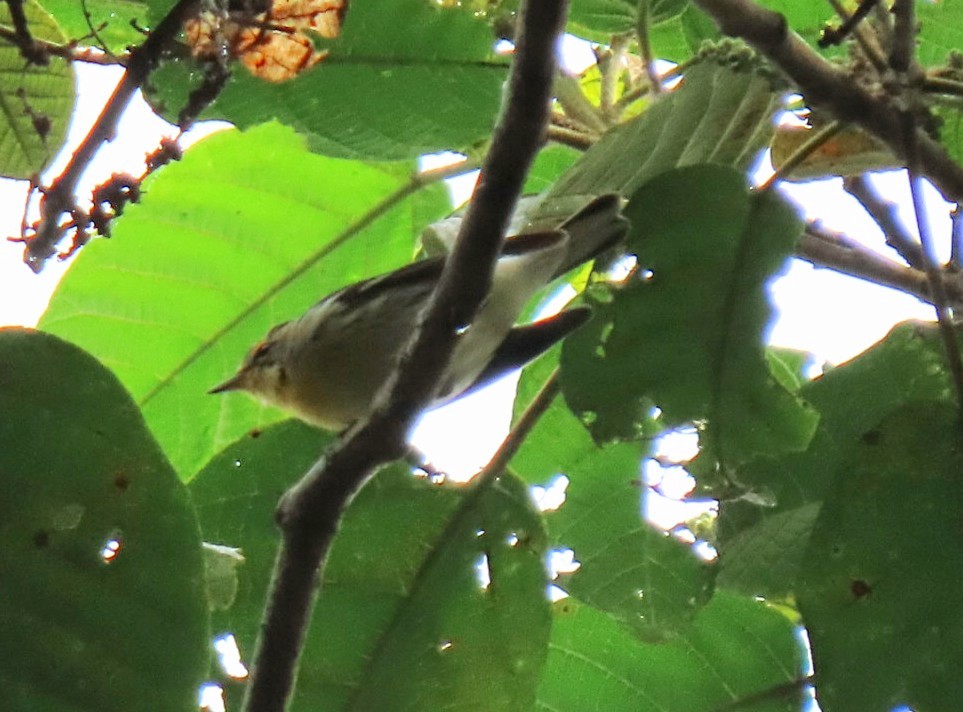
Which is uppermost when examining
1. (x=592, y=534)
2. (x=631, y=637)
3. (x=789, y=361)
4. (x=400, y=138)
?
(x=400, y=138)

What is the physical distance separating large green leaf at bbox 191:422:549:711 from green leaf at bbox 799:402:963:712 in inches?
18.3

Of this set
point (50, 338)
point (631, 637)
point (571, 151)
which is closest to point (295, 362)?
point (571, 151)

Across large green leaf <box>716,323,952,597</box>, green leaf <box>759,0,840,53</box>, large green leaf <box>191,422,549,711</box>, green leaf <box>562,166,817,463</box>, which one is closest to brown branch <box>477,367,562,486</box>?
large green leaf <box>191,422,549,711</box>

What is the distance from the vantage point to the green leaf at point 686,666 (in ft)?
6.21

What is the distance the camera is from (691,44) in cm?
192

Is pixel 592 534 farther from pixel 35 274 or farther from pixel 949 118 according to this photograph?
pixel 35 274

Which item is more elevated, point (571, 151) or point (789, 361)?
point (571, 151)

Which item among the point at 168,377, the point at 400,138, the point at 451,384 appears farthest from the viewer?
the point at 168,377

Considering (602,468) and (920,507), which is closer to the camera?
(920,507)

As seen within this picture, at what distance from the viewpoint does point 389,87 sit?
1721 mm

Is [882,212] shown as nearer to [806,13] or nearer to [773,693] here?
[806,13]

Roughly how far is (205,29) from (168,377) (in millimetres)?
981

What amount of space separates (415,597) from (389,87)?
695 mm

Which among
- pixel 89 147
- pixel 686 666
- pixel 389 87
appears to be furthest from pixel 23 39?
pixel 686 666
